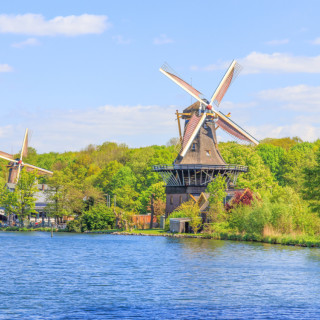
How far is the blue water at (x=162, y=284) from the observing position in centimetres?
2455

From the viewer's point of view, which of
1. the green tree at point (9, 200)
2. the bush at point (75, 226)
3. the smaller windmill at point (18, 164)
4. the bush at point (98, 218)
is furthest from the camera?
the smaller windmill at point (18, 164)

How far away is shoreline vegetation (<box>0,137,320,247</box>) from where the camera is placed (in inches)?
2267

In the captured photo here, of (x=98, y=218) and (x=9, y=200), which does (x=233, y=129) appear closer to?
(x=98, y=218)

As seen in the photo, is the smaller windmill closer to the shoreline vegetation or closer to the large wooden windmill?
the shoreline vegetation

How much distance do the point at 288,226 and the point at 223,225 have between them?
10.2 metres

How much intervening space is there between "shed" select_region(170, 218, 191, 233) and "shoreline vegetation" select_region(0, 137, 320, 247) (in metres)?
0.84

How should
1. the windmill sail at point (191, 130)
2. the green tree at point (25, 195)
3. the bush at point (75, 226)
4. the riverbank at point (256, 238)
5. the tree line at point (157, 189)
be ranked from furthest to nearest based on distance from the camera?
the green tree at point (25, 195)
the bush at point (75, 226)
the windmill sail at point (191, 130)
the tree line at point (157, 189)
the riverbank at point (256, 238)

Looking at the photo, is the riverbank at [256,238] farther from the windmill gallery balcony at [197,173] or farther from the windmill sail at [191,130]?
the windmill sail at [191,130]

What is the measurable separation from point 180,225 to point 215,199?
5579mm

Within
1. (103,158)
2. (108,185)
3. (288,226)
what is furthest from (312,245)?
(103,158)

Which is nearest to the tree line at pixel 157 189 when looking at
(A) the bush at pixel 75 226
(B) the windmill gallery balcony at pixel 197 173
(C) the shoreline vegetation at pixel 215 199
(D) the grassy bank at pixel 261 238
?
(C) the shoreline vegetation at pixel 215 199

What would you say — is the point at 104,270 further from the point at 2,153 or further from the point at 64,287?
the point at 2,153

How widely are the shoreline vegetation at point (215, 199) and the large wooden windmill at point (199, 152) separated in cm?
267

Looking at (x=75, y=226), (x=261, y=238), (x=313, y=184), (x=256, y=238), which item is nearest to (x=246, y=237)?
(x=256, y=238)
